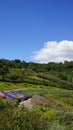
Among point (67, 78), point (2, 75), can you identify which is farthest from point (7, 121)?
point (67, 78)

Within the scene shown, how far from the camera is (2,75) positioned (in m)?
128

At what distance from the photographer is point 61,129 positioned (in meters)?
19.9

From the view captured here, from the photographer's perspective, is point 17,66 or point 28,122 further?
point 17,66

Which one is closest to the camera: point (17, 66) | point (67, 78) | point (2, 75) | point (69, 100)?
point (69, 100)

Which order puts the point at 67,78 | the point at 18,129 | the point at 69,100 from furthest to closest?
the point at 67,78 < the point at 69,100 < the point at 18,129

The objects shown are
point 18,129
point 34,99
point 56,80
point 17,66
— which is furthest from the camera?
point 17,66

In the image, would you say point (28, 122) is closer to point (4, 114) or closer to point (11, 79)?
point (4, 114)

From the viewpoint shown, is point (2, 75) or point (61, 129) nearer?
point (61, 129)

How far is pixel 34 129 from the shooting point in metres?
17.9

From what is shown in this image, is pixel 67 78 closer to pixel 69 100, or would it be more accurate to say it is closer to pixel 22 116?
pixel 69 100

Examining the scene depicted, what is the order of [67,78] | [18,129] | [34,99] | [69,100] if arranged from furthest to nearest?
[67,78] < [69,100] < [34,99] < [18,129]

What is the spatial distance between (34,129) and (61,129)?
2.50 meters

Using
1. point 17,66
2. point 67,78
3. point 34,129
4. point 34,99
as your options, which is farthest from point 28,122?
point 17,66

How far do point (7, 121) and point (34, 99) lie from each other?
4373 cm
